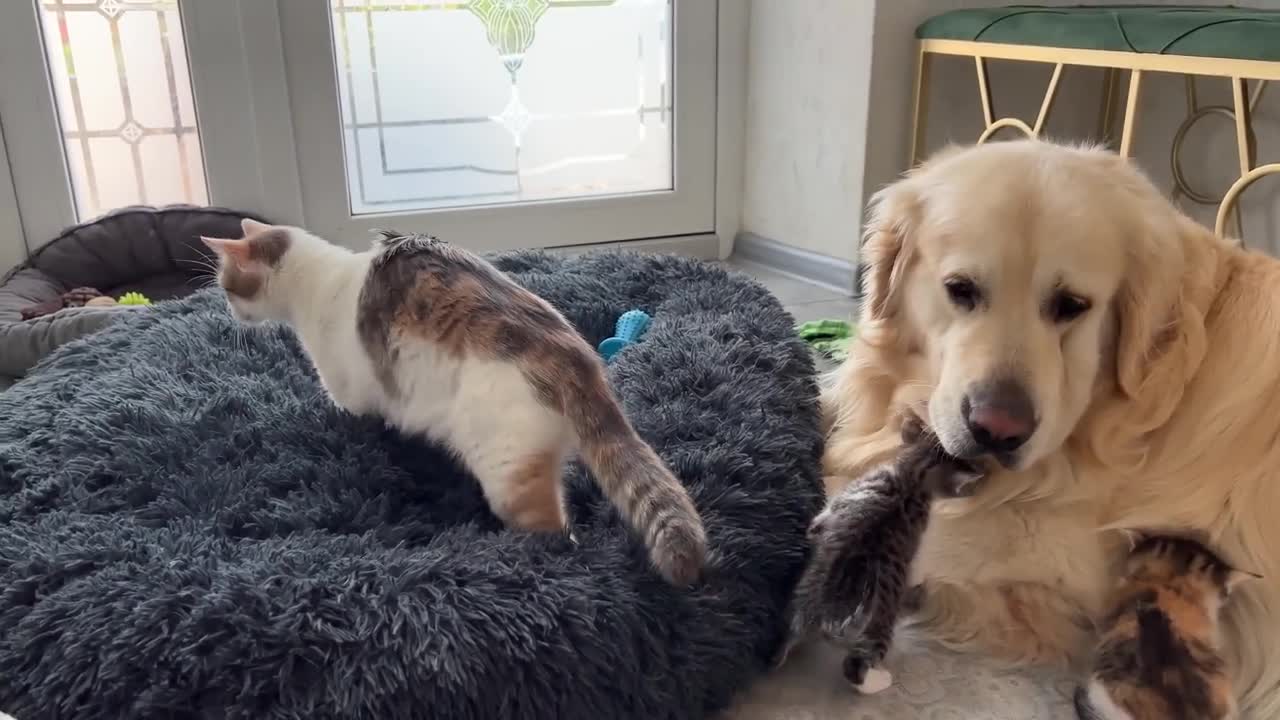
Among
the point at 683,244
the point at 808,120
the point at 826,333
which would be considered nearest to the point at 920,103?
the point at 808,120

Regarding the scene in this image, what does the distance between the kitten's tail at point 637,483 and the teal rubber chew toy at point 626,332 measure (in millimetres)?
614

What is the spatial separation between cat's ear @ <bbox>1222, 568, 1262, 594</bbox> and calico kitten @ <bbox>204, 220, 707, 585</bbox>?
59 centimetres

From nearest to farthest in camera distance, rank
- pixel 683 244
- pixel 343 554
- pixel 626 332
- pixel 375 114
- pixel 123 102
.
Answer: pixel 343 554, pixel 626 332, pixel 123 102, pixel 375 114, pixel 683 244

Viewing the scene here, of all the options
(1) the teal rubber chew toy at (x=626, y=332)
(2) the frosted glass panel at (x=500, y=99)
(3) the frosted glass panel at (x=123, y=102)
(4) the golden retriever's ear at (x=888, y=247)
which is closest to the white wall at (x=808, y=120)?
(2) the frosted glass panel at (x=500, y=99)

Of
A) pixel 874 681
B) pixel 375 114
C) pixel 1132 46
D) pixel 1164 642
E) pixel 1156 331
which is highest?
pixel 1132 46

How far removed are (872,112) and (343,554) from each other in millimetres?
1800

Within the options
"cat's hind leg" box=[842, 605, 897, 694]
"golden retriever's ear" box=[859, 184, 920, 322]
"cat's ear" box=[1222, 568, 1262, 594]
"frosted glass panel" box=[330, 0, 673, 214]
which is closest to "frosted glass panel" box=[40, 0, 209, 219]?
"frosted glass panel" box=[330, 0, 673, 214]

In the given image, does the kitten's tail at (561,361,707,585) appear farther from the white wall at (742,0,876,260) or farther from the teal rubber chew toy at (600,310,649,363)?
the white wall at (742,0,876,260)

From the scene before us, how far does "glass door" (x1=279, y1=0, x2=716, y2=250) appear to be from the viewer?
2641 mm

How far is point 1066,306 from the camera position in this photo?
1131 mm

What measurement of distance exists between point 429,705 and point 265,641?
18cm

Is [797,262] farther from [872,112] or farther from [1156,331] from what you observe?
[1156,331]

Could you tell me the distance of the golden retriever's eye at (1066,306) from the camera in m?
1.12

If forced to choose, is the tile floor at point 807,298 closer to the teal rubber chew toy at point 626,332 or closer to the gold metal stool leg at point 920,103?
the gold metal stool leg at point 920,103
